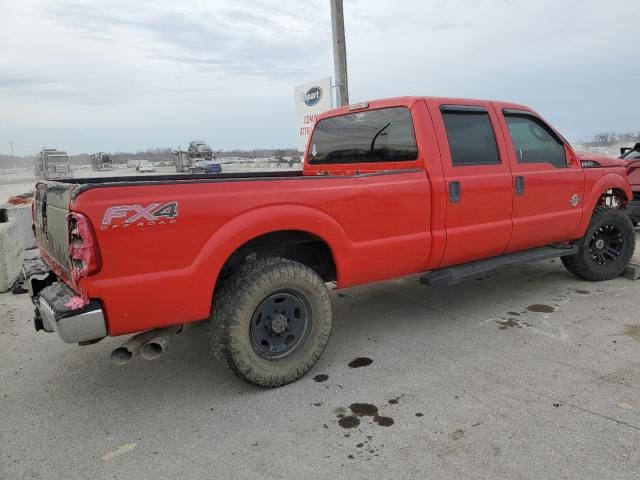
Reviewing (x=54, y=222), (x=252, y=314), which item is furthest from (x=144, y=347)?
(x=54, y=222)

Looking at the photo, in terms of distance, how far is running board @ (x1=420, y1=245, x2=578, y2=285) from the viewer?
4098mm

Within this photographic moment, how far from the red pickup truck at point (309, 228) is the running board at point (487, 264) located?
0.02m

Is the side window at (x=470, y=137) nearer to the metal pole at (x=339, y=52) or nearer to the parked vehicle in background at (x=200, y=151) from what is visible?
the metal pole at (x=339, y=52)

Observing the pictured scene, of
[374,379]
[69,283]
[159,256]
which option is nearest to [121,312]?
[159,256]

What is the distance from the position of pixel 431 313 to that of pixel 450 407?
1.81 metres

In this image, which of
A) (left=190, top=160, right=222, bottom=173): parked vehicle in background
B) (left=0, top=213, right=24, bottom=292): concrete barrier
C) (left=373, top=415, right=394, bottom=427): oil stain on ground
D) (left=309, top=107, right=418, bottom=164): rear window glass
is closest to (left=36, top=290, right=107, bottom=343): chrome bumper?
(left=373, top=415, right=394, bottom=427): oil stain on ground

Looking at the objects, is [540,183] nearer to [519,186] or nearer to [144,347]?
[519,186]

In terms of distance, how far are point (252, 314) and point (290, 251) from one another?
79 cm

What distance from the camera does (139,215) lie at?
A: 2.68m

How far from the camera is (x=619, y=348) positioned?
3.76 meters

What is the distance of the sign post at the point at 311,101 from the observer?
10.2 m

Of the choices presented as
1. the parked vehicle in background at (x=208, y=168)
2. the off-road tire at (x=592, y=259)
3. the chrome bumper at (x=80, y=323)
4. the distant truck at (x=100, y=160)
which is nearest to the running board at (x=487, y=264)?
the off-road tire at (x=592, y=259)

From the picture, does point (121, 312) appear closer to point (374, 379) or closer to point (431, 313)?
point (374, 379)

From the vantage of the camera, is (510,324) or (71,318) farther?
(510,324)
